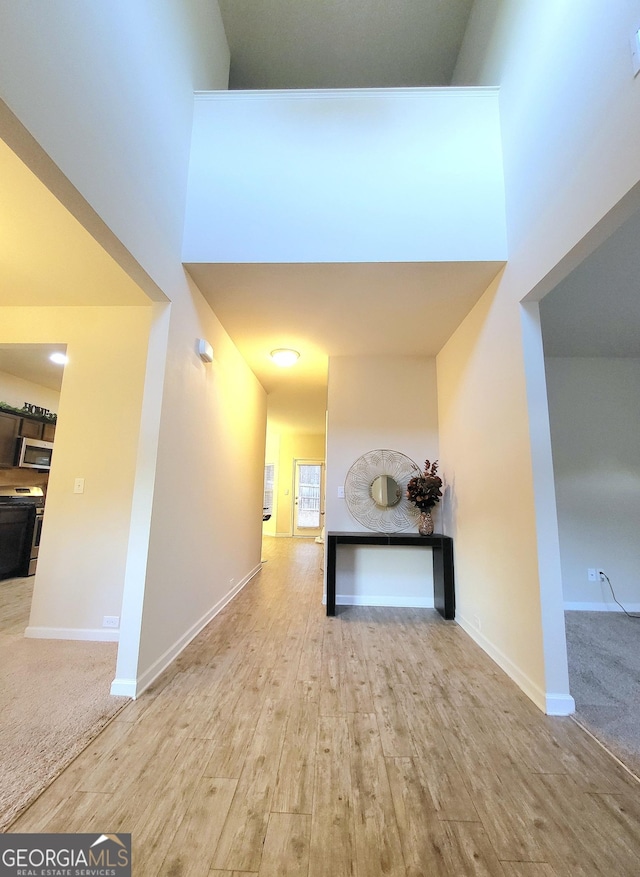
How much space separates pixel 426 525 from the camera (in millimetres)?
3301

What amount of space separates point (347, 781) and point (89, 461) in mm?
2623

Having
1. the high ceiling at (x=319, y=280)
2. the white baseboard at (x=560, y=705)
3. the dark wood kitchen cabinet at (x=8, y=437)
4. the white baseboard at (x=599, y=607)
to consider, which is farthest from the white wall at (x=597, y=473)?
the dark wood kitchen cabinet at (x=8, y=437)

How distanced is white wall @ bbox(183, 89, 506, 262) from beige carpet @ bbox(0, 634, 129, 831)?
2.62 meters

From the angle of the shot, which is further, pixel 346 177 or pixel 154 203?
pixel 346 177

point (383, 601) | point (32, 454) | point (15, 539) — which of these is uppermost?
point (32, 454)

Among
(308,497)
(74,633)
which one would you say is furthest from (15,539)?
(308,497)

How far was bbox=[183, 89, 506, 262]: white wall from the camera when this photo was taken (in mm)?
2309

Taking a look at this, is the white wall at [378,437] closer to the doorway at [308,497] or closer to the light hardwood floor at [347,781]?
the light hardwood floor at [347,781]

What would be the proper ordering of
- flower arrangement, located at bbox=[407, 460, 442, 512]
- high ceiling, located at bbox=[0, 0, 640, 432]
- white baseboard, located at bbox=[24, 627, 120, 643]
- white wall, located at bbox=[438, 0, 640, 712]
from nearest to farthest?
white wall, located at bbox=[438, 0, 640, 712] → high ceiling, located at bbox=[0, 0, 640, 432] → white baseboard, located at bbox=[24, 627, 120, 643] → flower arrangement, located at bbox=[407, 460, 442, 512]

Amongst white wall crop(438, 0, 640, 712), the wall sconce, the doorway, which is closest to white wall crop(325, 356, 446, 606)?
white wall crop(438, 0, 640, 712)

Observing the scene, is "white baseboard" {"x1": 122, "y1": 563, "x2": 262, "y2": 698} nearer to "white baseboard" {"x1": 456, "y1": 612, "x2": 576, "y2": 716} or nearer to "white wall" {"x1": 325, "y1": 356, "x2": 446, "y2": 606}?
"white wall" {"x1": 325, "y1": 356, "x2": 446, "y2": 606}

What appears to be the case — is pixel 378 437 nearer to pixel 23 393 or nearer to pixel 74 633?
pixel 74 633

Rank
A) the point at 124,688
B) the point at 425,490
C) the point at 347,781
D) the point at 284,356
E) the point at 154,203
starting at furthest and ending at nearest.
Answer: the point at 284,356, the point at 425,490, the point at 154,203, the point at 124,688, the point at 347,781

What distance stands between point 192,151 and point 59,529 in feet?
9.62
